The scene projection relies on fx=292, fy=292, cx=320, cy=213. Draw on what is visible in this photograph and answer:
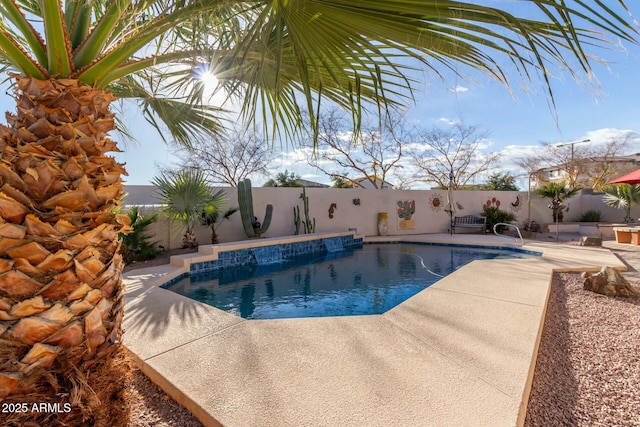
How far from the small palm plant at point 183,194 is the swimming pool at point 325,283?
6.77 feet

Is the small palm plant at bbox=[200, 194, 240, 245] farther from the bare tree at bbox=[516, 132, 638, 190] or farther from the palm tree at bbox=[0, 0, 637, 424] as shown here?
the bare tree at bbox=[516, 132, 638, 190]

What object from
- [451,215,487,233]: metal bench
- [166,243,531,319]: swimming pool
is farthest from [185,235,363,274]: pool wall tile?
[451,215,487,233]: metal bench

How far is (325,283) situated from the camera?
6285 millimetres

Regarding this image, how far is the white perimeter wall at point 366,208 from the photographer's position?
10.4 m

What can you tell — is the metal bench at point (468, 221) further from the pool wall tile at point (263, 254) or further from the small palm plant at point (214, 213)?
the small palm plant at point (214, 213)

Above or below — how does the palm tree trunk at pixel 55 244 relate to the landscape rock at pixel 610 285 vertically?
above

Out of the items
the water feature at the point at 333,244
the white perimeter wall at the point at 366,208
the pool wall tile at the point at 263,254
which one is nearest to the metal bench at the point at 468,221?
the white perimeter wall at the point at 366,208

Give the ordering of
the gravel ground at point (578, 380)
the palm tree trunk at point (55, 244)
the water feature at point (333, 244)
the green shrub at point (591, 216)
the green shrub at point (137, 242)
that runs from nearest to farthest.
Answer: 1. the palm tree trunk at point (55, 244)
2. the gravel ground at point (578, 380)
3. the green shrub at point (137, 242)
4. the water feature at point (333, 244)
5. the green shrub at point (591, 216)

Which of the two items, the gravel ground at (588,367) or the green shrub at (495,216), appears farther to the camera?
the green shrub at (495,216)

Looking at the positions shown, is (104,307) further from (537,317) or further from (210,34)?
(537,317)

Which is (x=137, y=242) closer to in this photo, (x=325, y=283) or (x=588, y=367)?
(x=325, y=283)

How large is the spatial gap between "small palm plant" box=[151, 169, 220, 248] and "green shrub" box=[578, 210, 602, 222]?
63.0 feet

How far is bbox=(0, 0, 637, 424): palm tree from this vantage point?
117 centimetres

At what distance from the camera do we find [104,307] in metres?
1.38
